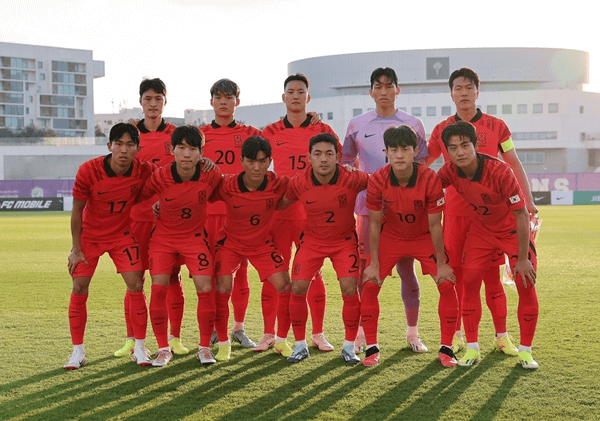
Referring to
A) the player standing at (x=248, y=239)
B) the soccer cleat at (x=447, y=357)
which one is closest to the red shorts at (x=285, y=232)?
the player standing at (x=248, y=239)

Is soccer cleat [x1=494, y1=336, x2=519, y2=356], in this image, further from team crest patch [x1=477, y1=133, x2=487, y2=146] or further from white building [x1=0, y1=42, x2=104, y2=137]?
white building [x1=0, y1=42, x2=104, y2=137]

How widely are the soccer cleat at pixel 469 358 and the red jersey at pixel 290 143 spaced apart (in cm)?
211

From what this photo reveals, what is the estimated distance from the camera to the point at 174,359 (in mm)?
5305

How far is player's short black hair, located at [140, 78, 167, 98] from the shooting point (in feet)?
18.5

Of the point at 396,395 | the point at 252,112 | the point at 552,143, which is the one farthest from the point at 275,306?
the point at 252,112

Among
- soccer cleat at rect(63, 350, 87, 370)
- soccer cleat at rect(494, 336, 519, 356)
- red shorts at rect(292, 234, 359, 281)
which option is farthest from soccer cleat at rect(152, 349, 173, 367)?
soccer cleat at rect(494, 336, 519, 356)

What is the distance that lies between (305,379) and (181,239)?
4.98 feet

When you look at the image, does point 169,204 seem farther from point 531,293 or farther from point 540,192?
point 540,192

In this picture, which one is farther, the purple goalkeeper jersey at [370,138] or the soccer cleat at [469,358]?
the purple goalkeeper jersey at [370,138]

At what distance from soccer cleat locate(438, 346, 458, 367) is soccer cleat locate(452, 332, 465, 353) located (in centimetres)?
43

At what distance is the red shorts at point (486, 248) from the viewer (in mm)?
4992

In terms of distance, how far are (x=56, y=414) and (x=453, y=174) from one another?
10.6ft

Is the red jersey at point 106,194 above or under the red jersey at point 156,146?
under

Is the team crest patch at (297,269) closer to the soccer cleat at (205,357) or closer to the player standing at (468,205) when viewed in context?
the soccer cleat at (205,357)
